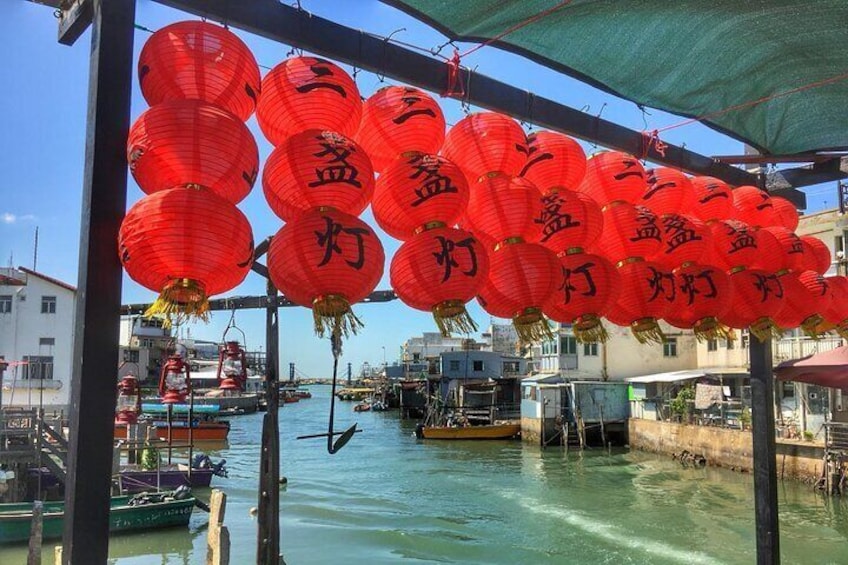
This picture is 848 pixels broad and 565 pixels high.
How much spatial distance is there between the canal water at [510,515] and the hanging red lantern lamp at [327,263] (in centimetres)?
1247

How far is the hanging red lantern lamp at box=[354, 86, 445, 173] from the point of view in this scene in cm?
337

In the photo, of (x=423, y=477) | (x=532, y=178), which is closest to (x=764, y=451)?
(x=532, y=178)

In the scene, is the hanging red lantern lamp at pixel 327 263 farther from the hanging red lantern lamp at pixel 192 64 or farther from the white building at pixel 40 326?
the white building at pixel 40 326

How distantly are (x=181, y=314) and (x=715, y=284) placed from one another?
328cm

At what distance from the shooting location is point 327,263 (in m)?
2.79

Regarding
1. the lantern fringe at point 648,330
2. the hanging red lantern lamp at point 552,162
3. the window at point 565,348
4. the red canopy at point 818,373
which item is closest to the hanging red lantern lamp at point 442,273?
the hanging red lantern lamp at point 552,162

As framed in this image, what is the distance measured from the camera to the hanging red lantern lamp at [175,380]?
1125cm

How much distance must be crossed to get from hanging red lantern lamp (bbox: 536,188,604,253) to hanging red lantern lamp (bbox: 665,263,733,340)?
75 centimetres

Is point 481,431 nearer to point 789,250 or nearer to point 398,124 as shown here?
point 789,250

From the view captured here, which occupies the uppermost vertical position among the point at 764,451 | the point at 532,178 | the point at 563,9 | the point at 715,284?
the point at 563,9

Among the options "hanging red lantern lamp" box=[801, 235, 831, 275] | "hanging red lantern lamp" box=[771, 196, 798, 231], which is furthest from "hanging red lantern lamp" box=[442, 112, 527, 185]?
"hanging red lantern lamp" box=[801, 235, 831, 275]

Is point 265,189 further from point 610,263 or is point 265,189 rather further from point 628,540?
point 628,540

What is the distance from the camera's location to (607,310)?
388cm

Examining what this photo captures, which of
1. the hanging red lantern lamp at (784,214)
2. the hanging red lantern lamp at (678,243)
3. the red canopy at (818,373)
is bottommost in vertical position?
the red canopy at (818,373)
